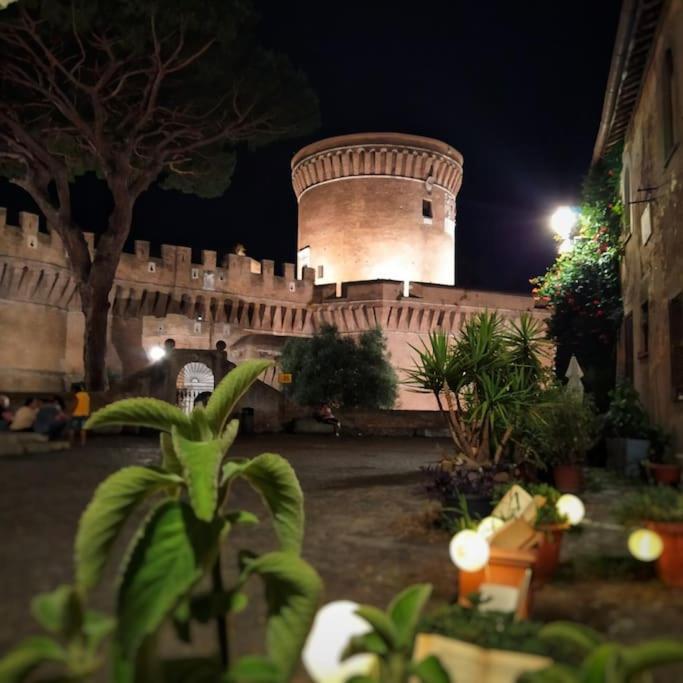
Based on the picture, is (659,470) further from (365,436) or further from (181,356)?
(181,356)

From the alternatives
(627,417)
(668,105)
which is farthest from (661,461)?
(668,105)

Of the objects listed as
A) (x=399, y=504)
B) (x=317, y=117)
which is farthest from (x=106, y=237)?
(x=399, y=504)

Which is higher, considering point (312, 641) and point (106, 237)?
point (106, 237)

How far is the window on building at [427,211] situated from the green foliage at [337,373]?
12651 mm

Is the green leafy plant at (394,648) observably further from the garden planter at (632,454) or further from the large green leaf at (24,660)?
the garden planter at (632,454)

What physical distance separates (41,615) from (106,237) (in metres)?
19.2

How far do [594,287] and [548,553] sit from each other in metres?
10.2

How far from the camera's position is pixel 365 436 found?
1975cm

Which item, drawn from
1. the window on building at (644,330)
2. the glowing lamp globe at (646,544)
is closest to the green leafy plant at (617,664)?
the glowing lamp globe at (646,544)

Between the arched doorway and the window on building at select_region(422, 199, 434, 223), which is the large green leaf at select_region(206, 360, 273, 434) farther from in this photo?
the window on building at select_region(422, 199, 434, 223)

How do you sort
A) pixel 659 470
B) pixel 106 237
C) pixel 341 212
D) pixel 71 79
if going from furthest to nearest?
pixel 341 212 → pixel 106 237 → pixel 71 79 → pixel 659 470

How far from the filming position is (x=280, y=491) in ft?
6.01

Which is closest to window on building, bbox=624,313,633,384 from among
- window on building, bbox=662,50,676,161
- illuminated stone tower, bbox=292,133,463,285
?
window on building, bbox=662,50,676,161

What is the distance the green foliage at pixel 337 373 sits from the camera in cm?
2514
